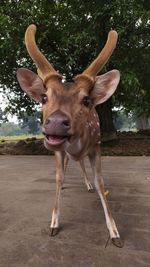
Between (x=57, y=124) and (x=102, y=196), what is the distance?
131 cm

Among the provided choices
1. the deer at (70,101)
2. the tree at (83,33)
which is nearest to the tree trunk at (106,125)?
the tree at (83,33)

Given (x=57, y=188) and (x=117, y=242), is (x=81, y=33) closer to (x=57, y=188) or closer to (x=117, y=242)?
(x=57, y=188)

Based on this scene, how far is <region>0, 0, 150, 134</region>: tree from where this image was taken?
31.3 ft

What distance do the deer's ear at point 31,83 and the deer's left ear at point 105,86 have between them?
58 centimetres

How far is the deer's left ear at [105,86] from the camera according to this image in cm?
344

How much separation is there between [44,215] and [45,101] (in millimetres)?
1746

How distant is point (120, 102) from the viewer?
14328 millimetres

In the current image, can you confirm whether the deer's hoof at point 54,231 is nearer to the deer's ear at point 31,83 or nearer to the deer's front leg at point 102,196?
the deer's front leg at point 102,196

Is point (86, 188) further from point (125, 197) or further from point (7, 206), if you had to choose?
point (7, 206)

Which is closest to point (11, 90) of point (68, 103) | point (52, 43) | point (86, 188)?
point (52, 43)

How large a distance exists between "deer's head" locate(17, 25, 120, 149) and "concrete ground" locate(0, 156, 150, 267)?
1.09 m

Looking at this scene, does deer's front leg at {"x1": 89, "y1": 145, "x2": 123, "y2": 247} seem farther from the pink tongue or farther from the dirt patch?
the dirt patch

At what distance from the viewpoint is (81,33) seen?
9906 millimetres

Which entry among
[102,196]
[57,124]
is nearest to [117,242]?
[102,196]
